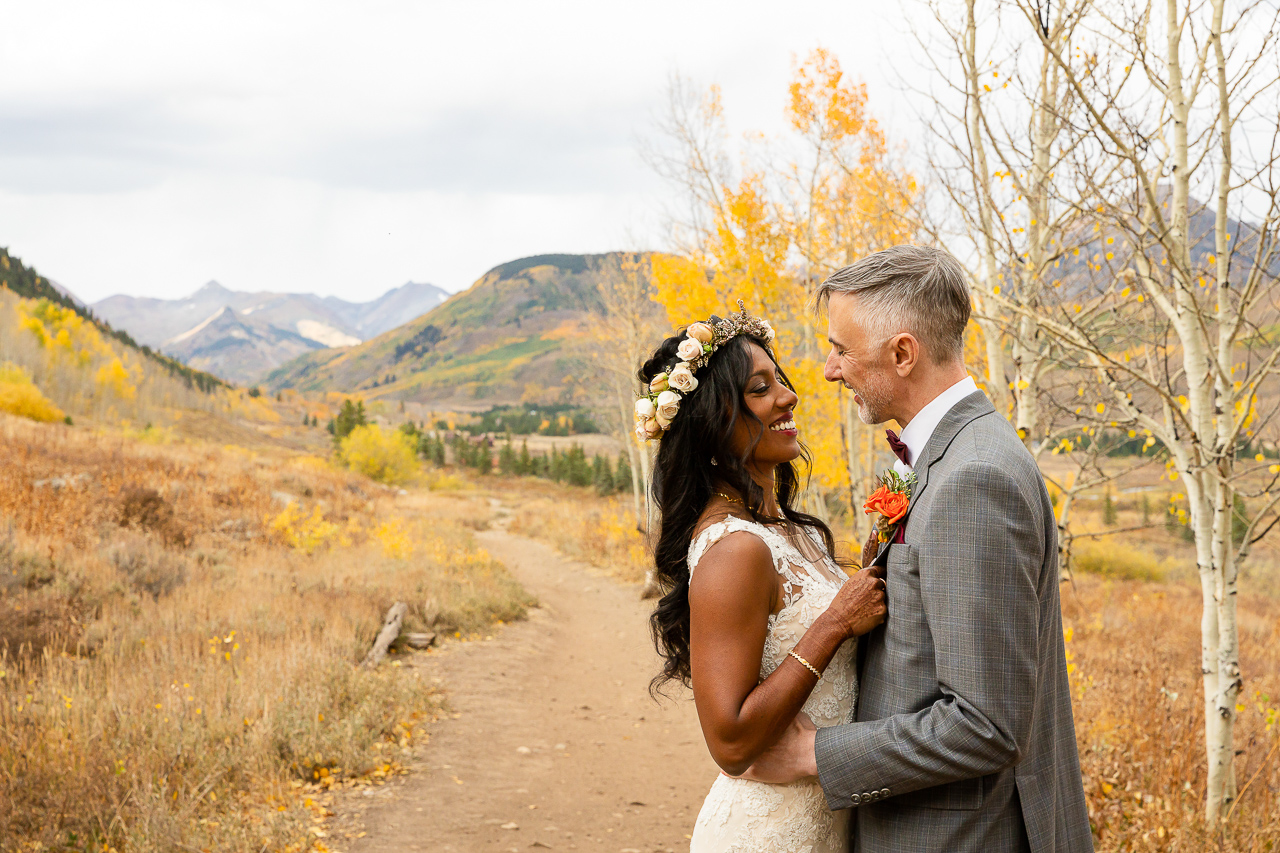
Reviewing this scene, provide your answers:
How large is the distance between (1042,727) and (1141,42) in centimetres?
333

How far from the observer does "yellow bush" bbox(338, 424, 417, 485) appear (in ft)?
138

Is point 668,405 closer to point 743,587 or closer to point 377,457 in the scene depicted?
point 743,587

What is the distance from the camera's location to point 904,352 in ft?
5.75

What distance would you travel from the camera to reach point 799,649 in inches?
70.3

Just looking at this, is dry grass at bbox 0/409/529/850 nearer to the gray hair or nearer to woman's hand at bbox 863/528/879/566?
woman's hand at bbox 863/528/879/566

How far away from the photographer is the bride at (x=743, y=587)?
70.6 inches

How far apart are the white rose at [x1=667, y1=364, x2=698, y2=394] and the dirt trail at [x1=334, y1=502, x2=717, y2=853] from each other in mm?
4016

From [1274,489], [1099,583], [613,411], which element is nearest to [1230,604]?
[1274,489]

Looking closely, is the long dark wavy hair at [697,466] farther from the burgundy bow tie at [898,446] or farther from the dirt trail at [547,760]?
the dirt trail at [547,760]

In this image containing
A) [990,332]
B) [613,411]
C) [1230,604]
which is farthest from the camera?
[613,411]

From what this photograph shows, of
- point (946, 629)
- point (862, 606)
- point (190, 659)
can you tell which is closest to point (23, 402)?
point (190, 659)

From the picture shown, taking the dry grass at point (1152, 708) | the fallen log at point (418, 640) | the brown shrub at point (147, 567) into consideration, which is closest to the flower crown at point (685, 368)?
the dry grass at point (1152, 708)

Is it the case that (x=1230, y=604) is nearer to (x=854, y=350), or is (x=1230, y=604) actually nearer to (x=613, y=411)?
(x=854, y=350)

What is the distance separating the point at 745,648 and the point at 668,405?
731 mm
